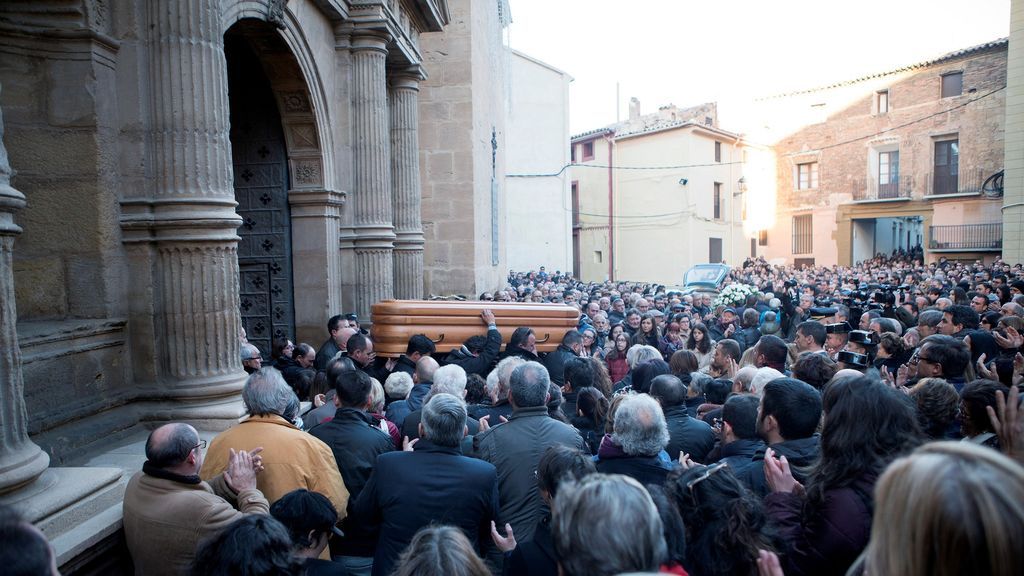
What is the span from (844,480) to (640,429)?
898mm

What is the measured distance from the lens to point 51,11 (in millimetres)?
3988

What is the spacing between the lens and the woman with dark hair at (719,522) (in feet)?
7.31

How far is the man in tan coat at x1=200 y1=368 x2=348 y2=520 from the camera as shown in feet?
9.87

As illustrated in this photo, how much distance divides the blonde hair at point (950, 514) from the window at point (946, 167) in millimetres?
36538

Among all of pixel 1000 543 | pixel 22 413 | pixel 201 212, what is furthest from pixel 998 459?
pixel 201 212

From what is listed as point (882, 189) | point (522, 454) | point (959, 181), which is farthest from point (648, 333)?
point (882, 189)

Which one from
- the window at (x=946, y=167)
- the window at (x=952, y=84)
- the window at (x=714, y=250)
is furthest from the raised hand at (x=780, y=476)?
the window at (x=952, y=84)

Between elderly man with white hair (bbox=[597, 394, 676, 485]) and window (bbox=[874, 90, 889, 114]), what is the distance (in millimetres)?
36774

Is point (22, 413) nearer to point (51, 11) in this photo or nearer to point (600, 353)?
point (51, 11)

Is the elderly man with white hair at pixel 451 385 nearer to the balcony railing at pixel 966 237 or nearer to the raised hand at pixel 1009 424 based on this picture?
the raised hand at pixel 1009 424

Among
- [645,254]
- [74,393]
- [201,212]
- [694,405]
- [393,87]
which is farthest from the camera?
[645,254]

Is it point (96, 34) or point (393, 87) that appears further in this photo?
point (393, 87)

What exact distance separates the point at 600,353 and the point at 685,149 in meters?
24.6

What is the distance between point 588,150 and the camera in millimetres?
35250
